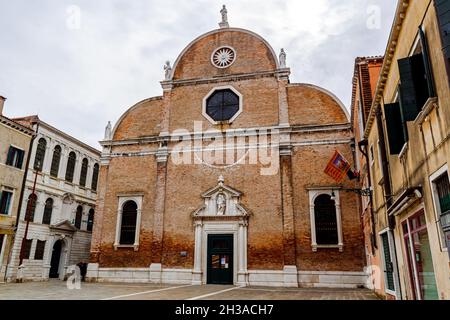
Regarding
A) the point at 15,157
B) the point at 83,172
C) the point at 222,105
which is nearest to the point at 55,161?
the point at 83,172

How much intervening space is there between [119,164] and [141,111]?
354cm

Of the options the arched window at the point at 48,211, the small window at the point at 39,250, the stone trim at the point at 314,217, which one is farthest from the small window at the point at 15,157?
the stone trim at the point at 314,217

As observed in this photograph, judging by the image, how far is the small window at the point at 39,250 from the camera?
71.1 ft

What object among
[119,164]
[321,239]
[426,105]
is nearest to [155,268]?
[119,164]

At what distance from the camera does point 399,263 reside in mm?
8727

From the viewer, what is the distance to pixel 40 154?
72.8ft

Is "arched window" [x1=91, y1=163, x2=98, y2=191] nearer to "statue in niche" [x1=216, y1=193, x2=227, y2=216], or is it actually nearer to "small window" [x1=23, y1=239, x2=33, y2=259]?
"small window" [x1=23, y1=239, x2=33, y2=259]

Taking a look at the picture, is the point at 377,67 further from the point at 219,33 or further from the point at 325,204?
the point at 219,33

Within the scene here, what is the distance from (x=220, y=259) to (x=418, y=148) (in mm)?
12736

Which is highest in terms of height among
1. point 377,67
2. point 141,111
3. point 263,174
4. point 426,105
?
point 141,111

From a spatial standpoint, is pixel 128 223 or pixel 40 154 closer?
pixel 128 223

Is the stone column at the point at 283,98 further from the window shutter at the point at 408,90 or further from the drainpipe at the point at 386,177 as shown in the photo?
the window shutter at the point at 408,90

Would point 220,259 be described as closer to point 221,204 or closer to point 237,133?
point 221,204

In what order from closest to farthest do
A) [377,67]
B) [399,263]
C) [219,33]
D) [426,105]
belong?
[426,105], [399,263], [377,67], [219,33]
